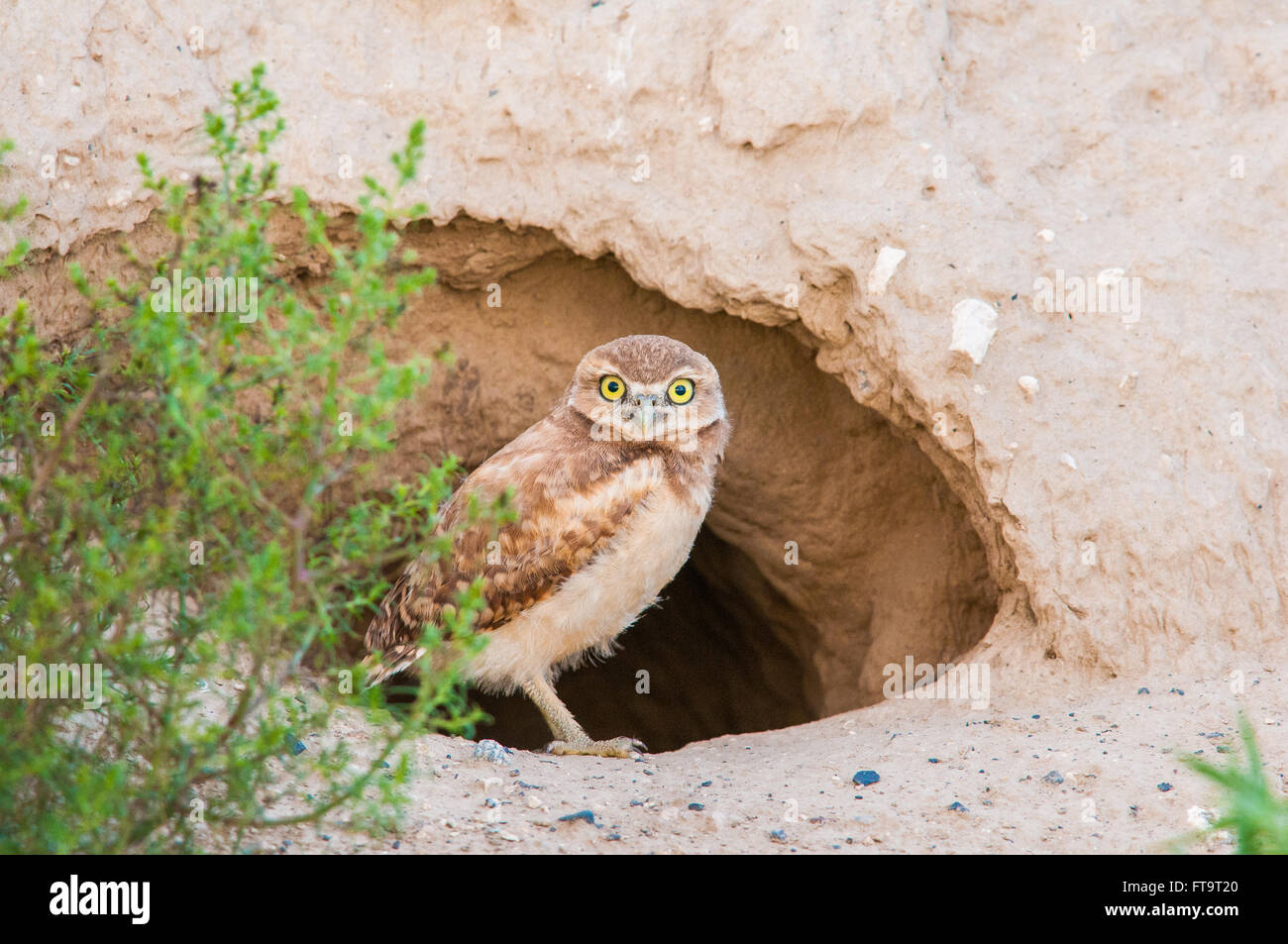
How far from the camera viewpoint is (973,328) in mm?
4898

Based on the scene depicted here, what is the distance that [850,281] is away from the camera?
518 centimetres

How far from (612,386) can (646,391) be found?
0.64 ft

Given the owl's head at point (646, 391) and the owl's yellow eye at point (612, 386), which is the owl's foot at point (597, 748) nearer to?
the owl's head at point (646, 391)

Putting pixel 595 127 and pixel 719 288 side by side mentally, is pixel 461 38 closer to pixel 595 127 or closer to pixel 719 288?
pixel 595 127

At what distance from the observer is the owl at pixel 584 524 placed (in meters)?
4.99

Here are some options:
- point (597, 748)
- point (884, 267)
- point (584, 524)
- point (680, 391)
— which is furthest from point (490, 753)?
point (884, 267)

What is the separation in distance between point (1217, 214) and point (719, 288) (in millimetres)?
2318

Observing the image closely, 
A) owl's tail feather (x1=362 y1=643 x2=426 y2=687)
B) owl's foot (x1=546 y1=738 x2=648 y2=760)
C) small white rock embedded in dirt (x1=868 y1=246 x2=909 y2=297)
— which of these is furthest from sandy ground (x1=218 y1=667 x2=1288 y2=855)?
small white rock embedded in dirt (x1=868 y1=246 x2=909 y2=297)

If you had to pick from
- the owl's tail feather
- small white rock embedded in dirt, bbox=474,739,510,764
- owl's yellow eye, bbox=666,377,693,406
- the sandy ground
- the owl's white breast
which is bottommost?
the sandy ground

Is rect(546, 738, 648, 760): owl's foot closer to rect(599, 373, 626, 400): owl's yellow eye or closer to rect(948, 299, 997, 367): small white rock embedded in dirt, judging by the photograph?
rect(599, 373, 626, 400): owl's yellow eye

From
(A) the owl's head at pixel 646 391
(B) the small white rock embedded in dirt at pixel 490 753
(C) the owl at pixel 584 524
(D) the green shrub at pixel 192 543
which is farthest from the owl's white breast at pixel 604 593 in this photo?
(D) the green shrub at pixel 192 543

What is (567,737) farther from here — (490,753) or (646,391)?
(646,391)

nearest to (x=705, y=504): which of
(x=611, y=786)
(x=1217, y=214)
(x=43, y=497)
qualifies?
(x=611, y=786)

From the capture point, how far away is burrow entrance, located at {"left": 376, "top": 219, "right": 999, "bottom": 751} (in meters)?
6.12
